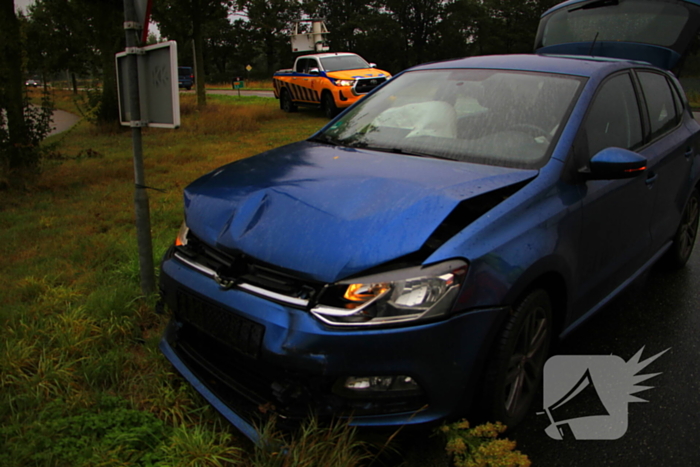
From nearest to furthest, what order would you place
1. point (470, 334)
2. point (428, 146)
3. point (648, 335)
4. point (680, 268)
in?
point (470, 334)
point (428, 146)
point (648, 335)
point (680, 268)

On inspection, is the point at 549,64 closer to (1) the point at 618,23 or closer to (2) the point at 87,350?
(2) the point at 87,350

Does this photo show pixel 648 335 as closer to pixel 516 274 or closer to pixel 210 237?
pixel 516 274

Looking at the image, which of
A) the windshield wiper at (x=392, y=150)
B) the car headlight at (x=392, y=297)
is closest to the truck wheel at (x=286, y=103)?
the windshield wiper at (x=392, y=150)

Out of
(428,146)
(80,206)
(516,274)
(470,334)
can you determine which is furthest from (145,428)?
(80,206)

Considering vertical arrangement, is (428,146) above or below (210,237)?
above

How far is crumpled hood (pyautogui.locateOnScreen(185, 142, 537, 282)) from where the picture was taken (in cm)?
203

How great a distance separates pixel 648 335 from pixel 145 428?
9.12 feet

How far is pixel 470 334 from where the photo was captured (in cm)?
200

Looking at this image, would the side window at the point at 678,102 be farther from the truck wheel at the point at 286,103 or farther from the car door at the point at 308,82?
the truck wheel at the point at 286,103

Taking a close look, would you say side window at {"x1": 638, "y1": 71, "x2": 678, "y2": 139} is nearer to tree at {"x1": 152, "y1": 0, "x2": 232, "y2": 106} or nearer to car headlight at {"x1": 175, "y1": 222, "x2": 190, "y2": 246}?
car headlight at {"x1": 175, "y1": 222, "x2": 190, "y2": 246}

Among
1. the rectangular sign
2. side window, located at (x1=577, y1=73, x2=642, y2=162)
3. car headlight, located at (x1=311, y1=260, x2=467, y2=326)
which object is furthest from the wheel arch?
the rectangular sign

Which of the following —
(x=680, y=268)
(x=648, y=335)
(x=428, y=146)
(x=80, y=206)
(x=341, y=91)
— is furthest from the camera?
(x=341, y=91)

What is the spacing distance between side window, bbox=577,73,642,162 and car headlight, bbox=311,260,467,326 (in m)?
1.19

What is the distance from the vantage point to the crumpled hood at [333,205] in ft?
6.67
